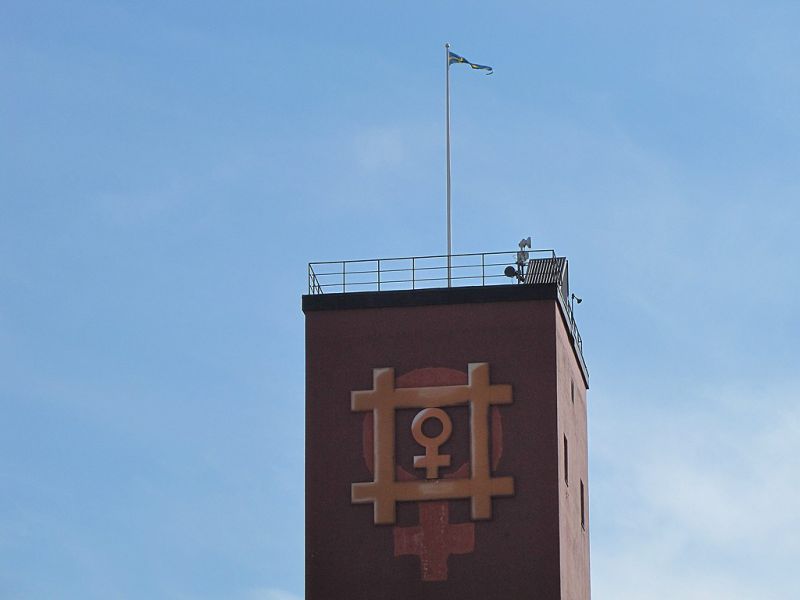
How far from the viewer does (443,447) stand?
70562 millimetres

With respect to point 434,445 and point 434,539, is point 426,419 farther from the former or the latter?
point 434,539

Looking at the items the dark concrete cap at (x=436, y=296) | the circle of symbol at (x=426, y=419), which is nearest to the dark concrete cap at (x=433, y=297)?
the dark concrete cap at (x=436, y=296)

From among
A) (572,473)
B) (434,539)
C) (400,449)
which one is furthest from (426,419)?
(572,473)

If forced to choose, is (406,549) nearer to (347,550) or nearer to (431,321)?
(347,550)

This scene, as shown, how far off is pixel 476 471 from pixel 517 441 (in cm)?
156

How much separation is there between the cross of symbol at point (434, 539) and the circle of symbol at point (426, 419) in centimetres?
189

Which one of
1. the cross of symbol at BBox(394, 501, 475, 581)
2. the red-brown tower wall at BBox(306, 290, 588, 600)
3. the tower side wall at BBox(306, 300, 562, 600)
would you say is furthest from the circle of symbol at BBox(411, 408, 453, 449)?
the cross of symbol at BBox(394, 501, 475, 581)

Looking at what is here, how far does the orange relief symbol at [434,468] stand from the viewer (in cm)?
6975

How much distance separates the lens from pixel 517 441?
70125mm

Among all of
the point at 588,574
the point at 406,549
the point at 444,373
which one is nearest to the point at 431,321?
the point at 444,373

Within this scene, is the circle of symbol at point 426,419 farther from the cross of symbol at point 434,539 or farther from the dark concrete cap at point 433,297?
the dark concrete cap at point 433,297

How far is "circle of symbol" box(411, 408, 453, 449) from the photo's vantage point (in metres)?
70.5

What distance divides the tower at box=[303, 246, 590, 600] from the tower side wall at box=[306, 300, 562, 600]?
0.03m

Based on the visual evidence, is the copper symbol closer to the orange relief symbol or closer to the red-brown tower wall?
the orange relief symbol
